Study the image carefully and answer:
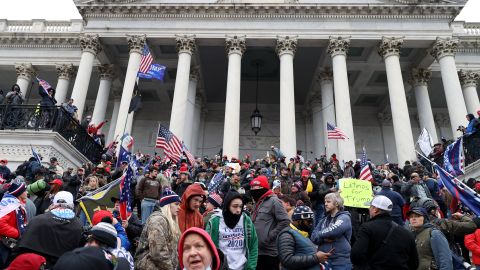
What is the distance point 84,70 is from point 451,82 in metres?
21.7

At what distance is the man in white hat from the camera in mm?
4200

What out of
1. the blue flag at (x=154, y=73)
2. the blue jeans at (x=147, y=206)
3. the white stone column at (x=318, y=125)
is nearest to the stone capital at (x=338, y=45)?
the white stone column at (x=318, y=125)

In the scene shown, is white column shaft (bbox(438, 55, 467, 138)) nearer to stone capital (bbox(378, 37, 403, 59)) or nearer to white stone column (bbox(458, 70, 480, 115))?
stone capital (bbox(378, 37, 403, 59))

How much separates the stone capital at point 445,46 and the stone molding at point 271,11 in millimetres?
1704

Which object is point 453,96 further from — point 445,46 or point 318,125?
point 318,125

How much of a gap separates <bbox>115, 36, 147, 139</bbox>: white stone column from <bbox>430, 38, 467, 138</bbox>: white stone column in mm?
18090

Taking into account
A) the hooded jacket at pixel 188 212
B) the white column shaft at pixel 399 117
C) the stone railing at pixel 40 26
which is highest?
the stone railing at pixel 40 26

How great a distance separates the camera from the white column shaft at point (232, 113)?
2042 cm

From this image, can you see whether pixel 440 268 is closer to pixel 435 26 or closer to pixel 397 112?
pixel 397 112

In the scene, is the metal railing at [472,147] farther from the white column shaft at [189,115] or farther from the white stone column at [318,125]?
the white column shaft at [189,115]

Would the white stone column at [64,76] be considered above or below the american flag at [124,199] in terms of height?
above

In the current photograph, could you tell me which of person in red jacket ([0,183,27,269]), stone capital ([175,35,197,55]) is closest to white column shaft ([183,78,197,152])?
stone capital ([175,35,197,55])

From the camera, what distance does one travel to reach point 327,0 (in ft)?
77.6

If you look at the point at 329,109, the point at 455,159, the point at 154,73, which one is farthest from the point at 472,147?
the point at 154,73
